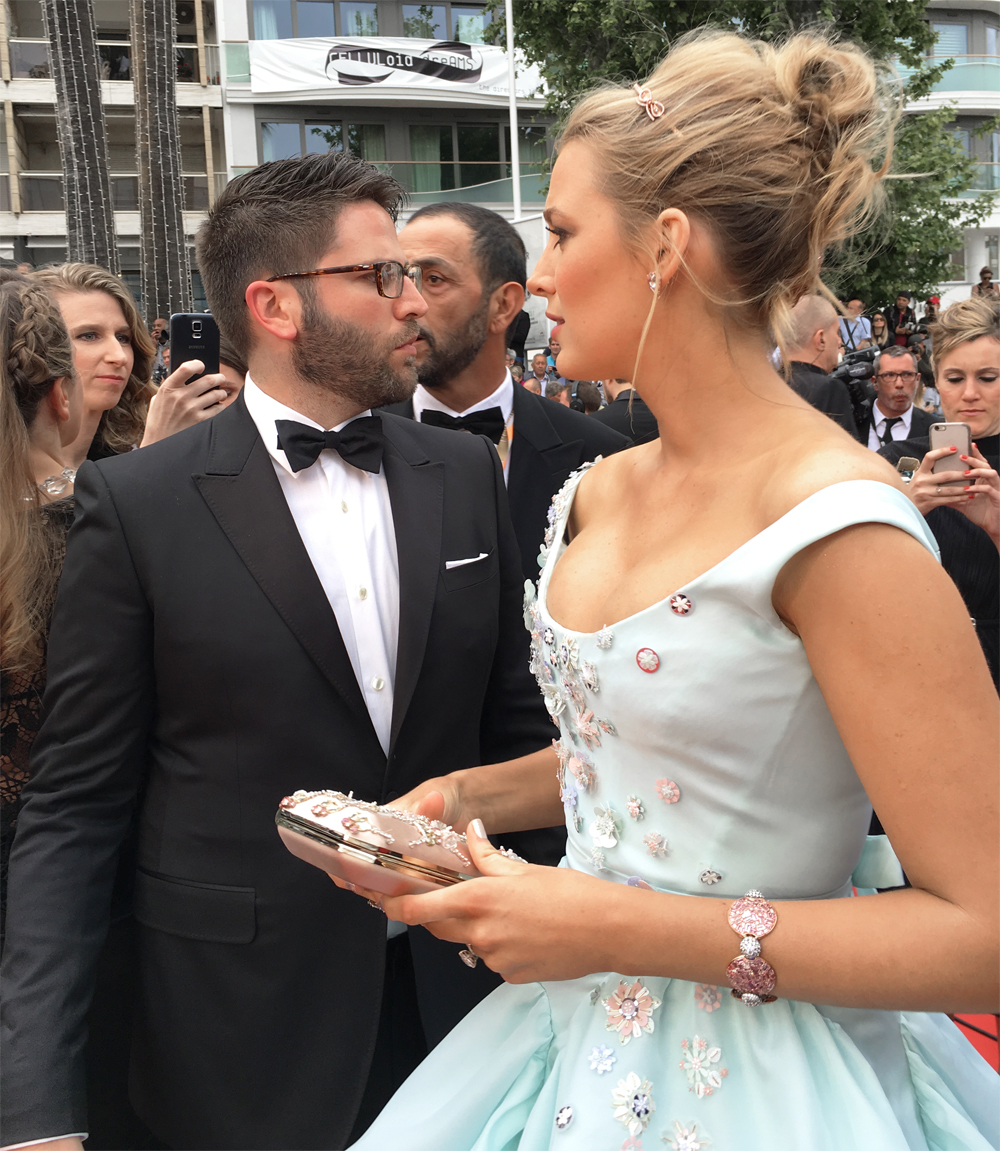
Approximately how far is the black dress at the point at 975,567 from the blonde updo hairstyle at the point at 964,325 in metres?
1.05

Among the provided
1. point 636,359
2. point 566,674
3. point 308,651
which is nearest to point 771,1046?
point 566,674

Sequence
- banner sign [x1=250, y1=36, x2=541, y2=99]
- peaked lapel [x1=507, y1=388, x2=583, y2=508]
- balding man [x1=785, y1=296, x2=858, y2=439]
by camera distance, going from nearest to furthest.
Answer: peaked lapel [x1=507, y1=388, x2=583, y2=508]
balding man [x1=785, y1=296, x2=858, y2=439]
banner sign [x1=250, y1=36, x2=541, y2=99]

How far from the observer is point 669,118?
1401 millimetres

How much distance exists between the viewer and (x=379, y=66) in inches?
987

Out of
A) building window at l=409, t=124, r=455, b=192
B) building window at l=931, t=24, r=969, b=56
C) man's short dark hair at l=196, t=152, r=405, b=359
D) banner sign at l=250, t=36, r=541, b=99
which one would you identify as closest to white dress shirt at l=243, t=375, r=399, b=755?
man's short dark hair at l=196, t=152, r=405, b=359

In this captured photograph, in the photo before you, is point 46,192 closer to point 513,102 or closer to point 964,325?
point 513,102

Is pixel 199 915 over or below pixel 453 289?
below

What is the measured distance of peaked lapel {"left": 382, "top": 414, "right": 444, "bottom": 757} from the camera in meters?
1.99

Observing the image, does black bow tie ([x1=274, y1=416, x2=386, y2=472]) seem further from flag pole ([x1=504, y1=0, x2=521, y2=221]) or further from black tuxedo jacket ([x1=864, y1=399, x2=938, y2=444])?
flag pole ([x1=504, y1=0, x2=521, y2=221])

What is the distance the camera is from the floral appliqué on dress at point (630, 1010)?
1.32 m

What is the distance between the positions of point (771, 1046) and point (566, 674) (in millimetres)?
532

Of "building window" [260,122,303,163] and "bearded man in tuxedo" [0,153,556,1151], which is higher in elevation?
"building window" [260,122,303,163]

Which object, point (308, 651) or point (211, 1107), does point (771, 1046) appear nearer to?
point (308, 651)

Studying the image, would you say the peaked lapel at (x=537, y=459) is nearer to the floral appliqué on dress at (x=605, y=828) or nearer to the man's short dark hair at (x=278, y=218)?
the man's short dark hair at (x=278, y=218)
